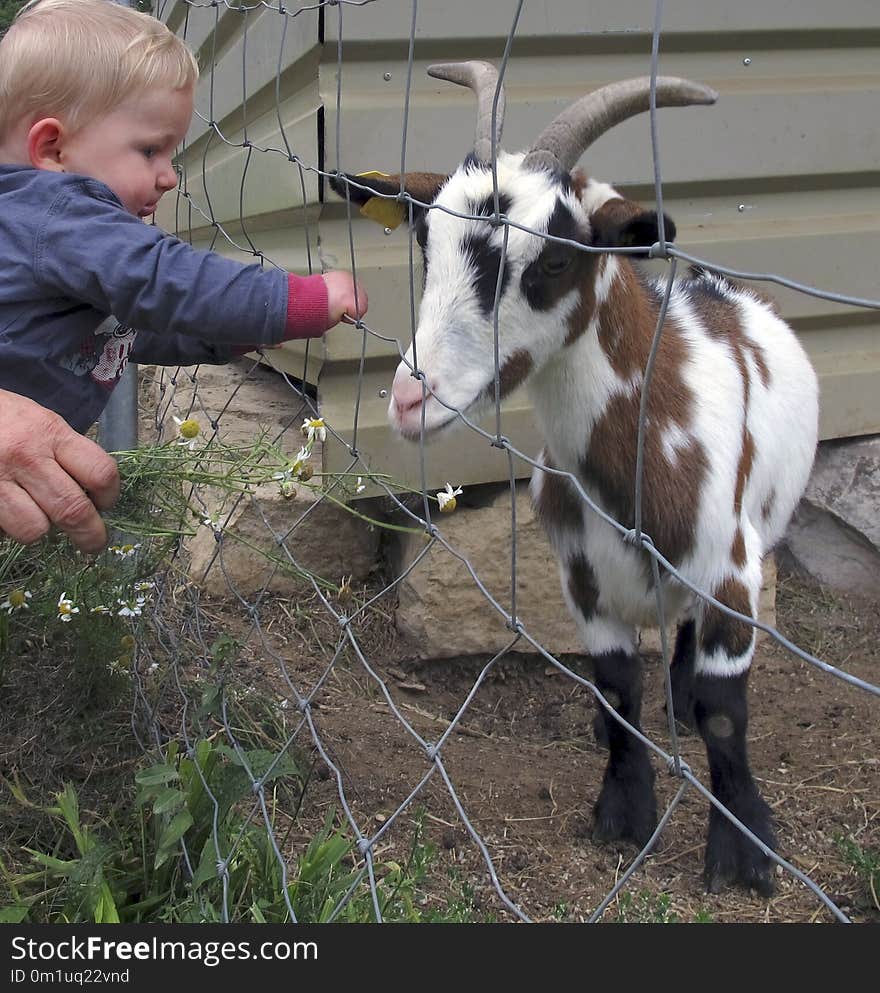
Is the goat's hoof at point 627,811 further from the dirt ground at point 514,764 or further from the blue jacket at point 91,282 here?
the blue jacket at point 91,282

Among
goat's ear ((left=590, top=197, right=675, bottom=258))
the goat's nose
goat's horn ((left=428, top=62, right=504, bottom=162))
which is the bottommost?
the goat's nose

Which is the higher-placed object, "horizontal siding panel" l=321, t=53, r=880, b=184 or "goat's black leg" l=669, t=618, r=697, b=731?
"horizontal siding panel" l=321, t=53, r=880, b=184

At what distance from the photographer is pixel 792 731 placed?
3834 millimetres

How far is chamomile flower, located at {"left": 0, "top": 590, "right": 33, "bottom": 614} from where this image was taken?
2.50m

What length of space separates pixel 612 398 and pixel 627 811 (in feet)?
3.52

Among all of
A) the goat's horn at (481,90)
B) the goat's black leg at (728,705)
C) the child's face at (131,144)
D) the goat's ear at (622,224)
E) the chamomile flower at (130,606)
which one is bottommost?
the goat's black leg at (728,705)

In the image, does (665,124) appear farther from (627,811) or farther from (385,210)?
(627,811)

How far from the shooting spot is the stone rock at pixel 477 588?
4016mm

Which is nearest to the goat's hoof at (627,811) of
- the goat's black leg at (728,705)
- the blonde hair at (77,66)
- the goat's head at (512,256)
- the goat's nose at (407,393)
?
the goat's black leg at (728,705)

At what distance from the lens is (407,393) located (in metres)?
2.36

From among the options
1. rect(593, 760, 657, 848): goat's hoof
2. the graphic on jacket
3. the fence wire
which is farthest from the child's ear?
rect(593, 760, 657, 848): goat's hoof

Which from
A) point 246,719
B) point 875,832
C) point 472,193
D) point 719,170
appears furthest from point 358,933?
point 719,170

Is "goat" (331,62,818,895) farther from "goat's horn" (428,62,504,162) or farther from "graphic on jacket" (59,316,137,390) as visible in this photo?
"graphic on jacket" (59,316,137,390)

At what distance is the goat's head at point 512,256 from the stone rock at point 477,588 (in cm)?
143
